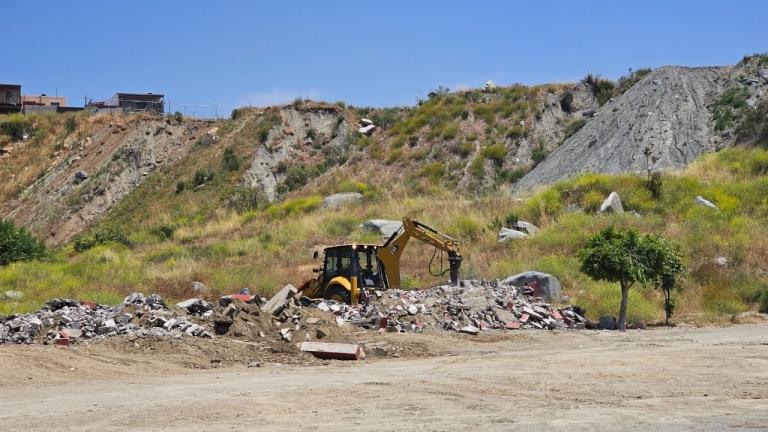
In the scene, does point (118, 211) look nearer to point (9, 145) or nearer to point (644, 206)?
point (9, 145)

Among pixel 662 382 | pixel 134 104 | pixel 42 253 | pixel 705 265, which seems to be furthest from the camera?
pixel 134 104

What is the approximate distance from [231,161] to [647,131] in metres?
26.3

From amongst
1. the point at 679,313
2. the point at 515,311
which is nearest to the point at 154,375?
the point at 515,311

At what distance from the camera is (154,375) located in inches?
593

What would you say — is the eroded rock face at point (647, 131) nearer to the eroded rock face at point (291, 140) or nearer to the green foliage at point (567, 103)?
the green foliage at point (567, 103)

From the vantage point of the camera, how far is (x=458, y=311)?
2148 centimetres

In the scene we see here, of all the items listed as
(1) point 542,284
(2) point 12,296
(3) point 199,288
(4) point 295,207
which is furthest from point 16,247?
(1) point 542,284

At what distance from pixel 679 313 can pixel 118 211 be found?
40217 mm

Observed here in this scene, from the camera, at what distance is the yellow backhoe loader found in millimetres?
22656

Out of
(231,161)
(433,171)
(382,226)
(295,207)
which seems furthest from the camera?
(231,161)

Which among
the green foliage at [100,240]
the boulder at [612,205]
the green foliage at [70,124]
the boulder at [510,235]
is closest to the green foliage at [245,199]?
the green foliage at [100,240]

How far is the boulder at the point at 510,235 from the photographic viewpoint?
105 ft

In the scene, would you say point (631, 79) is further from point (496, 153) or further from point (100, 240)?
point (100, 240)

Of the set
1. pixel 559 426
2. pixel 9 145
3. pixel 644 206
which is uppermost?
pixel 9 145
